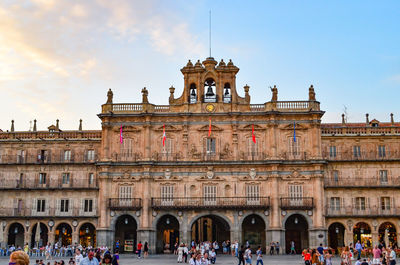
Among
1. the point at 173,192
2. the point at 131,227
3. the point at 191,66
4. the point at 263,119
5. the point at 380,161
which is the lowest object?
the point at 131,227

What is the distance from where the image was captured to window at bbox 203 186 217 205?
52.2 m

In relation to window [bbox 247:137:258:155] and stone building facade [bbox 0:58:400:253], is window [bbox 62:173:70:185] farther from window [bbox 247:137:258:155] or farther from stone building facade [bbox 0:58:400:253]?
window [bbox 247:137:258:155]

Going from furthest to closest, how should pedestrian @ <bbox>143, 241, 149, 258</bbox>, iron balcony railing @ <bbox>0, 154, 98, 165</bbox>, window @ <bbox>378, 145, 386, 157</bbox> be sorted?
iron balcony railing @ <bbox>0, 154, 98, 165</bbox>, window @ <bbox>378, 145, 386, 157</bbox>, pedestrian @ <bbox>143, 241, 149, 258</bbox>

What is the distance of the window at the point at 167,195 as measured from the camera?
52.4 metres

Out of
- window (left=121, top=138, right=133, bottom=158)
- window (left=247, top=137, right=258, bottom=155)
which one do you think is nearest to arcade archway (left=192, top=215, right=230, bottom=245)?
window (left=247, top=137, right=258, bottom=155)

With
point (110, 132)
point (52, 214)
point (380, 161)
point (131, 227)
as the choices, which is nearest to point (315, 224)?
point (380, 161)

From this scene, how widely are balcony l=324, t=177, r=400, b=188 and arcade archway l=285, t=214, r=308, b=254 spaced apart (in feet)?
15.9

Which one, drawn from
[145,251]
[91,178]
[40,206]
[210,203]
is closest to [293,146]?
[210,203]

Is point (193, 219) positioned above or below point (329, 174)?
below

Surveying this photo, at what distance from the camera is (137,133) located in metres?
54.2

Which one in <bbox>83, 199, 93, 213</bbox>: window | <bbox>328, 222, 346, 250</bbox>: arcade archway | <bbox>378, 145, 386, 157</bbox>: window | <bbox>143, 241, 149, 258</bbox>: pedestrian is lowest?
<bbox>143, 241, 149, 258</bbox>: pedestrian

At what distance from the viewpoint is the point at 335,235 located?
5525cm

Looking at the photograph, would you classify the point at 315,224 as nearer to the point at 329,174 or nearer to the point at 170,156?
the point at 329,174

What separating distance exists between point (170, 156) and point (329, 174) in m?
17.4
